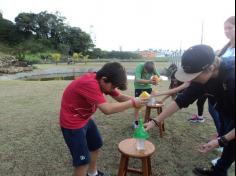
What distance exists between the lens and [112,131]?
518 centimetres

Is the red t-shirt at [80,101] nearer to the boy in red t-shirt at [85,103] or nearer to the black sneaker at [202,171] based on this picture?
the boy in red t-shirt at [85,103]

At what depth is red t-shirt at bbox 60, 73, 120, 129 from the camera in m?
2.61

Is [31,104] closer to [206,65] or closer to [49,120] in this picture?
[49,120]

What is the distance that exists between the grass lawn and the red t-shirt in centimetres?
108

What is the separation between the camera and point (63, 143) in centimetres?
452

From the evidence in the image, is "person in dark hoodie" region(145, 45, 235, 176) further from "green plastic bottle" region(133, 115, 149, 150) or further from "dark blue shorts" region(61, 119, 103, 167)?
"dark blue shorts" region(61, 119, 103, 167)

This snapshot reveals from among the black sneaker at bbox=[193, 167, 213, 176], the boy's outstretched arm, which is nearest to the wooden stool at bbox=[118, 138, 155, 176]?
the boy's outstretched arm

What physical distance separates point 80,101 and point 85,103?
2.2 inches

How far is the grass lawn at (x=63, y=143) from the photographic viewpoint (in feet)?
12.1

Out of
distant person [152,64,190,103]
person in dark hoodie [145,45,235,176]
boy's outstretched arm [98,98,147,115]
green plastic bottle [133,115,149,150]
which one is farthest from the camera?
distant person [152,64,190,103]

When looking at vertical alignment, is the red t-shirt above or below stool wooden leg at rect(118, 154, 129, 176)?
above

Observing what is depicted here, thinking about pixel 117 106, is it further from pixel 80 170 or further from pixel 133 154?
pixel 80 170

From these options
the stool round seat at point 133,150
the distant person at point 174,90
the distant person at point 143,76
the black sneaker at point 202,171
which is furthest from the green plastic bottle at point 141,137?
the distant person at point 143,76

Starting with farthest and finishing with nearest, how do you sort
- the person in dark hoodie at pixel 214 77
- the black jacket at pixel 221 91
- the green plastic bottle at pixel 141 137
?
the green plastic bottle at pixel 141 137 < the person in dark hoodie at pixel 214 77 < the black jacket at pixel 221 91
